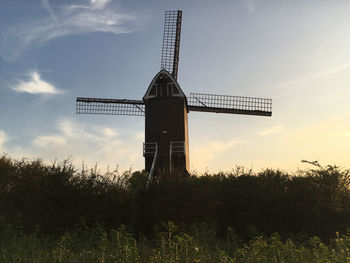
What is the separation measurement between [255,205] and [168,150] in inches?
407

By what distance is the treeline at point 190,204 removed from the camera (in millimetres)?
13859

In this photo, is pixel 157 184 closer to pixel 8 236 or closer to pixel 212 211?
pixel 212 211

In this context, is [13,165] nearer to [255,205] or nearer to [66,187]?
[66,187]

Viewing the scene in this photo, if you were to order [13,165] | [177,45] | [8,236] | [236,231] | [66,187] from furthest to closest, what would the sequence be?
[177,45] → [13,165] → [66,187] → [236,231] → [8,236]

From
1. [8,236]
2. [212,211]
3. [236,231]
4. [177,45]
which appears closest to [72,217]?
[8,236]

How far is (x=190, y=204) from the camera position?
13930 millimetres

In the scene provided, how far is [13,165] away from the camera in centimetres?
1565

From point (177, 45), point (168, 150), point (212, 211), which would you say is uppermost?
point (177, 45)

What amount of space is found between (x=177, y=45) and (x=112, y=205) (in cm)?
1802

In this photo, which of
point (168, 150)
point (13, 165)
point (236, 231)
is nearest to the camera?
point (236, 231)

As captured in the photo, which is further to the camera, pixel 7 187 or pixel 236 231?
pixel 7 187

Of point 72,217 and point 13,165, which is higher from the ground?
point 13,165

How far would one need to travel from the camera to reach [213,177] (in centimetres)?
1520

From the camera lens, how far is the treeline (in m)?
13.9
